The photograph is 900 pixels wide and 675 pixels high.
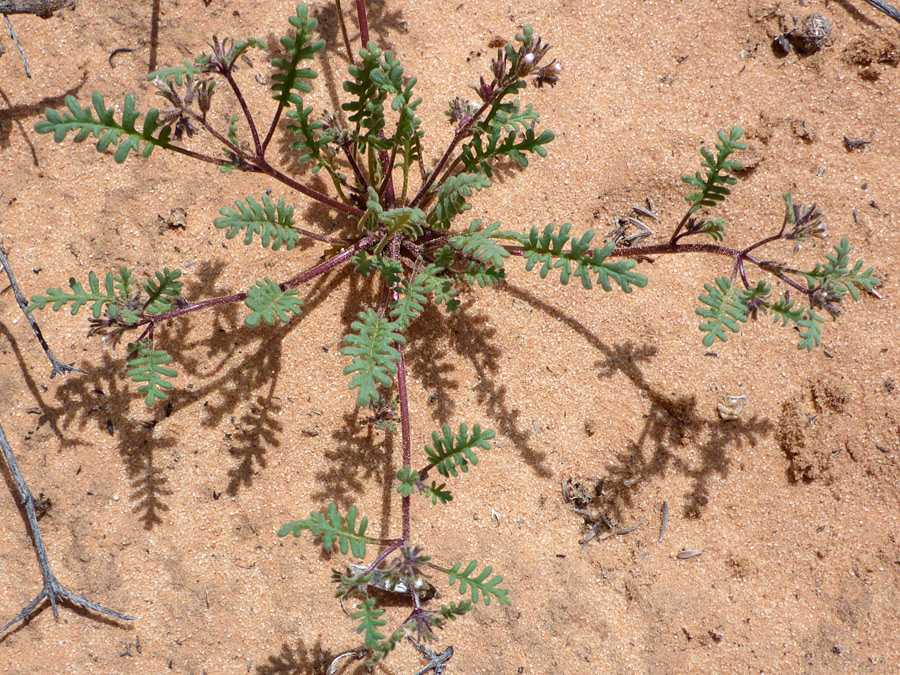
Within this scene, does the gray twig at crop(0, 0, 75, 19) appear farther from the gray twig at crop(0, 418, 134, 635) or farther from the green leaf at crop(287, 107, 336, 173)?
the gray twig at crop(0, 418, 134, 635)

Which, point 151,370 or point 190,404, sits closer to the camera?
point 151,370

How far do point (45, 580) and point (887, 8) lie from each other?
18.2ft

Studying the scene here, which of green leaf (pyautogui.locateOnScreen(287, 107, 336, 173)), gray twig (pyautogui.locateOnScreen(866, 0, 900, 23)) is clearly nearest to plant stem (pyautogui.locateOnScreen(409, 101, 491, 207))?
green leaf (pyautogui.locateOnScreen(287, 107, 336, 173))

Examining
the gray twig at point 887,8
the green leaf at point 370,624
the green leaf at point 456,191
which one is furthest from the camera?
the gray twig at point 887,8

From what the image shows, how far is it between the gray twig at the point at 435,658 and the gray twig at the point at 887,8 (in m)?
4.33

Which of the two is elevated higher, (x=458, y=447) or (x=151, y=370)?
(x=458, y=447)

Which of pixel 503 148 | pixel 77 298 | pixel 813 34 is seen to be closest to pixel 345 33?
pixel 503 148

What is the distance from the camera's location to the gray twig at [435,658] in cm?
288

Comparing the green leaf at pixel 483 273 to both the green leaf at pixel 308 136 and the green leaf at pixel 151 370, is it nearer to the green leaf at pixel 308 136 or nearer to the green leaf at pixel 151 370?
the green leaf at pixel 308 136

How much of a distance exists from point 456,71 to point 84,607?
3567 millimetres

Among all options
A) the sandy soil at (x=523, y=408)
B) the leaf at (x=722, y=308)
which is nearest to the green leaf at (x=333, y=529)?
the sandy soil at (x=523, y=408)

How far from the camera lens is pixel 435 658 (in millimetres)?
2898

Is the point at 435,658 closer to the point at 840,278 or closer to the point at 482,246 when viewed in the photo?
the point at 482,246

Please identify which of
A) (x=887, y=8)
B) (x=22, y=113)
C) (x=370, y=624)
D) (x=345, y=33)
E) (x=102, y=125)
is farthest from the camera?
(x=345, y=33)
